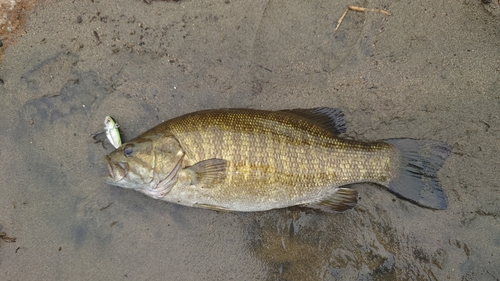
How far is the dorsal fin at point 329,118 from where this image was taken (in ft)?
11.6

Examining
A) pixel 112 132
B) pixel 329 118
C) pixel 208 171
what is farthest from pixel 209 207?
pixel 329 118

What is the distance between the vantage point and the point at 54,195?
3553mm

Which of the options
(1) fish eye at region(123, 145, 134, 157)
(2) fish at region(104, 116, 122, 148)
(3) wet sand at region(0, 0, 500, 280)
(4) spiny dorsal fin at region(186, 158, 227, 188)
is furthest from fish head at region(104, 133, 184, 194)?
(3) wet sand at region(0, 0, 500, 280)

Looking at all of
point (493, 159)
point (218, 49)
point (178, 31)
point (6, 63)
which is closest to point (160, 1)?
point (178, 31)

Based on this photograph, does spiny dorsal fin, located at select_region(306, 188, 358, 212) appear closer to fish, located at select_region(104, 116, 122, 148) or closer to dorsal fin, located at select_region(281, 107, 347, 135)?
dorsal fin, located at select_region(281, 107, 347, 135)

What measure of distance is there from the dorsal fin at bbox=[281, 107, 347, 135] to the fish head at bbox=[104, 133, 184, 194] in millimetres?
1371

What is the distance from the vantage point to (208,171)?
3123 millimetres

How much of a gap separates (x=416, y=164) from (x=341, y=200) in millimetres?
832

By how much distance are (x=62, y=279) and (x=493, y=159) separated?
15.3 feet

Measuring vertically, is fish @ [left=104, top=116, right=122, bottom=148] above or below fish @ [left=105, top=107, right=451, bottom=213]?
above

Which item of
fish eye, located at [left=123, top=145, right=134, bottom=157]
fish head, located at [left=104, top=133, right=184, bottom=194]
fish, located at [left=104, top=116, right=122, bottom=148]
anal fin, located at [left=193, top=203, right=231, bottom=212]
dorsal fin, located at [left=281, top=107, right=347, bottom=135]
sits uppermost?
fish, located at [left=104, top=116, right=122, bottom=148]

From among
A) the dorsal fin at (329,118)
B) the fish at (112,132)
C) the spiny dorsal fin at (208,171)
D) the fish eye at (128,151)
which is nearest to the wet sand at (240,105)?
the fish at (112,132)

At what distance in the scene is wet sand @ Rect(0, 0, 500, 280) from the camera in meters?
3.54

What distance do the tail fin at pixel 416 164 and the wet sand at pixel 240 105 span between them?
0.25 m
